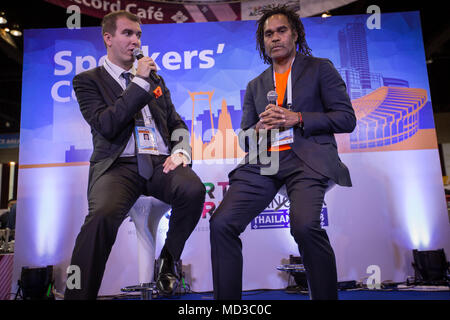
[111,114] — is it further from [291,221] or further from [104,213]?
[291,221]

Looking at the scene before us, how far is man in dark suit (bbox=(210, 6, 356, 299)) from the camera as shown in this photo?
1827 mm

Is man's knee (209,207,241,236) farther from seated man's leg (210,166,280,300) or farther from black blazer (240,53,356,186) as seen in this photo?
black blazer (240,53,356,186)

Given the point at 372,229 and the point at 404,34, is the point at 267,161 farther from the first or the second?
the point at 404,34

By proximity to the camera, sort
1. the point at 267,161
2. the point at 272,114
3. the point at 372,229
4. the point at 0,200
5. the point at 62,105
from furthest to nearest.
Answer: the point at 0,200 < the point at 62,105 < the point at 372,229 < the point at 267,161 < the point at 272,114

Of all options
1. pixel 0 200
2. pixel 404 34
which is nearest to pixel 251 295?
pixel 404 34

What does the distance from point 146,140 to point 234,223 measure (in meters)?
0.76

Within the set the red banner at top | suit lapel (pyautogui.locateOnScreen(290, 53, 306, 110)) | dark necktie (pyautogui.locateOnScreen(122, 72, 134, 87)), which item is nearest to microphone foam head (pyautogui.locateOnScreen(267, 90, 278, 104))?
suit lapel (pyautogui.locateOnScreen(290, 53, 306, 110))

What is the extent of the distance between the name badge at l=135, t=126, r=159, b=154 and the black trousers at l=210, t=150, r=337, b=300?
1.76ft

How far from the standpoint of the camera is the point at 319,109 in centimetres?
228

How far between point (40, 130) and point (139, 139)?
2760mm

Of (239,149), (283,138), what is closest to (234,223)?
(283,138)

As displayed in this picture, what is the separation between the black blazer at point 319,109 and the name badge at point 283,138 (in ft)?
0.11

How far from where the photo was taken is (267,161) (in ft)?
7.23

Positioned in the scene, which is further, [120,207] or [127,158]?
[127,158]
